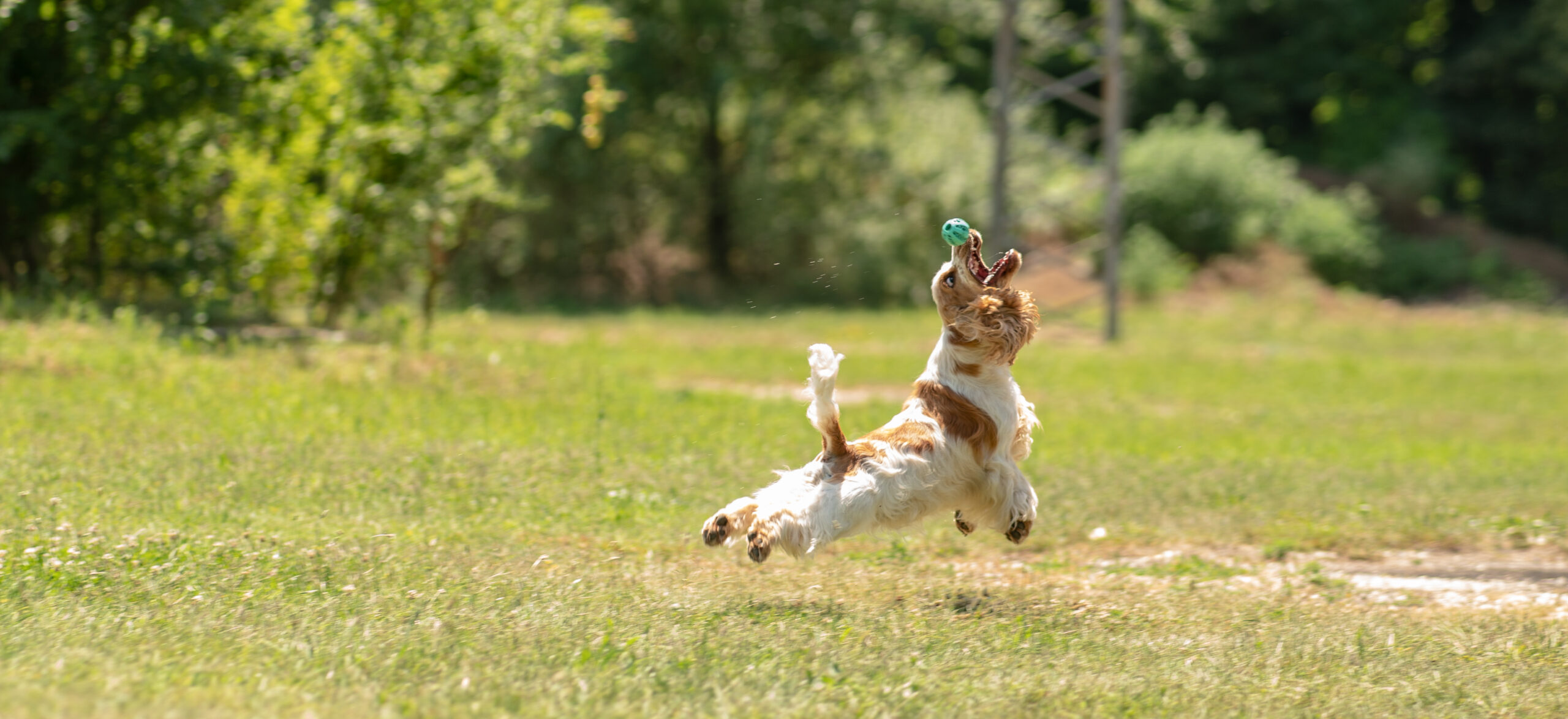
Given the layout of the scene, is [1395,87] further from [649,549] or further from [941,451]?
[941,451]

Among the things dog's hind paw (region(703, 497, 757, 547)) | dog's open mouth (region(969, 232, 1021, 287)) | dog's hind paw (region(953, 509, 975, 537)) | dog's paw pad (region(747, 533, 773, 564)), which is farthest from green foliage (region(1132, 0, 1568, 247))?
dog's paw pad (region(747, 533, 773, 564))

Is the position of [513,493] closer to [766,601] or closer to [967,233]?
[766,601]

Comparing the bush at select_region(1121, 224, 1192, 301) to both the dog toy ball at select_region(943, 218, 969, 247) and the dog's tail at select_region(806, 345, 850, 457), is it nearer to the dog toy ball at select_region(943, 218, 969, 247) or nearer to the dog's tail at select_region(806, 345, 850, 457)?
the dog toy ball at select_region(943, 218, 969, 247)

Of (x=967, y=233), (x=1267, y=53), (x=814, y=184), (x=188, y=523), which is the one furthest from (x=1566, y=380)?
(x=1267, y=53)

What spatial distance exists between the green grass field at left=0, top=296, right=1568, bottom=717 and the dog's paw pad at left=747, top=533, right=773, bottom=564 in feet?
0.93

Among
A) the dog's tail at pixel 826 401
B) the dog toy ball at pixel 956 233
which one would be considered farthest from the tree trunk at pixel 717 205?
the dog's tail at pixel 826 401

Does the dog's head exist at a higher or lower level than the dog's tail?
higher

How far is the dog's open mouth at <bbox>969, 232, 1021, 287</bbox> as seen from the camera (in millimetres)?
6523

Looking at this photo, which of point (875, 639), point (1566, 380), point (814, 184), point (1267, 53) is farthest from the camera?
point (1267, 53)

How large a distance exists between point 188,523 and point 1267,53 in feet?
107

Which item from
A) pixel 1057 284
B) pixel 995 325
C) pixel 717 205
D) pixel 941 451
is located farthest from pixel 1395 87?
pixel 941 451

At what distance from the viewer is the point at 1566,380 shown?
17562mm

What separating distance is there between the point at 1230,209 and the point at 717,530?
77.5 feet

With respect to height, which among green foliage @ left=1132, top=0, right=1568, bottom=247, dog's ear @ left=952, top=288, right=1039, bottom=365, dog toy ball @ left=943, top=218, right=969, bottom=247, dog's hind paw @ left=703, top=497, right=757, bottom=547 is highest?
green foliage @ left=1132, top=0, right=1568, bottom=247
